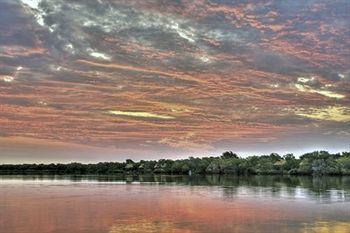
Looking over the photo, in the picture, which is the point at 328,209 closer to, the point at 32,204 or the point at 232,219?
the point at 232,219

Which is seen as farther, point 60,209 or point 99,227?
point 60,209

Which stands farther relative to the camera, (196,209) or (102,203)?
(102,203)

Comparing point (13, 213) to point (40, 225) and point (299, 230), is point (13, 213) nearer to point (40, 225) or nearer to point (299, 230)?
point (40, 225)

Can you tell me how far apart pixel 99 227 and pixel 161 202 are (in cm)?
1961

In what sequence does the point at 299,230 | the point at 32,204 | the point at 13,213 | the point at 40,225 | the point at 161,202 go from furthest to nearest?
1. the point at 161,202
2. the point at 32,204
3. the point at 13,213
4. the point at 40,225
5. the point at 299,230

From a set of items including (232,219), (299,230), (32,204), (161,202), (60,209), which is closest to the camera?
(299,230)

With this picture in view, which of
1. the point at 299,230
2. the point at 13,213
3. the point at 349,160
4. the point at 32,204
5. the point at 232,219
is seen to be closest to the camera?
the point at 299,230

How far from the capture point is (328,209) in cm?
4272

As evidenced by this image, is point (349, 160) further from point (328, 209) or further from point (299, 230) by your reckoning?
point (299, 230)

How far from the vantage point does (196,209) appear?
4247 cm

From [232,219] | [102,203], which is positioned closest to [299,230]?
[232,219]

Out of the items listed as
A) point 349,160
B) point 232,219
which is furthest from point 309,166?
point 232,219

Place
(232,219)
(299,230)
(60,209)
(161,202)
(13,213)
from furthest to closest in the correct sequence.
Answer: (161,202) < (60,209) < (13,213) < (232,219) < (299,230)

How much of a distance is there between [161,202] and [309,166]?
15448cm
